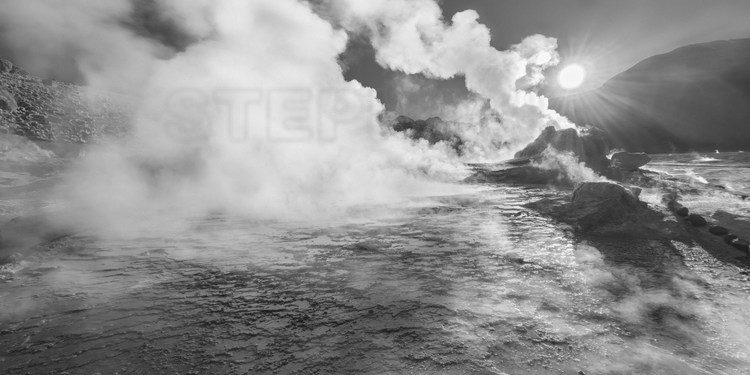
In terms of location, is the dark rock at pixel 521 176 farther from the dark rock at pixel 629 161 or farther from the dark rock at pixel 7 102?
the dark rock at pixel 7 102

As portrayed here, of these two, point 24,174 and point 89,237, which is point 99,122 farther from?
point 89,237

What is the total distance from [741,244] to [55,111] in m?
64.5

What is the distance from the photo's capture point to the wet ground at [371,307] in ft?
10.6

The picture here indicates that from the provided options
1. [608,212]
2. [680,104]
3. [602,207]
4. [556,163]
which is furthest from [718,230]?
[680,104]

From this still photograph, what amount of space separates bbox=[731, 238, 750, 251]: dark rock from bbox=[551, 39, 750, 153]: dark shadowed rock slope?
342ft

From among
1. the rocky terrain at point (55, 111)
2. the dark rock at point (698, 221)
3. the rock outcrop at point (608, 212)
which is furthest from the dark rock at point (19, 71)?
the dark rock at point (698, 221)

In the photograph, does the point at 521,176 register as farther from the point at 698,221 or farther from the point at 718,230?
the point at 718,230

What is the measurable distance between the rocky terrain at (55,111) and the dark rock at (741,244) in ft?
171

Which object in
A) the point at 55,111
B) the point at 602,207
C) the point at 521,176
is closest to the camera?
the point at 602,207

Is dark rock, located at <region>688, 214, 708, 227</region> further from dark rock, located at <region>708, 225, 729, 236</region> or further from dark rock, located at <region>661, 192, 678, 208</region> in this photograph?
dark rock, located at <region>661, 192, 678, 208</region>

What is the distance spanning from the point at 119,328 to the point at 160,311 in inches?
18.3

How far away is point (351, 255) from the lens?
252 inches

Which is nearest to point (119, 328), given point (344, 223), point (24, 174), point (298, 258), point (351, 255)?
point (298, 258)

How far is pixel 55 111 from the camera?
147 ft
